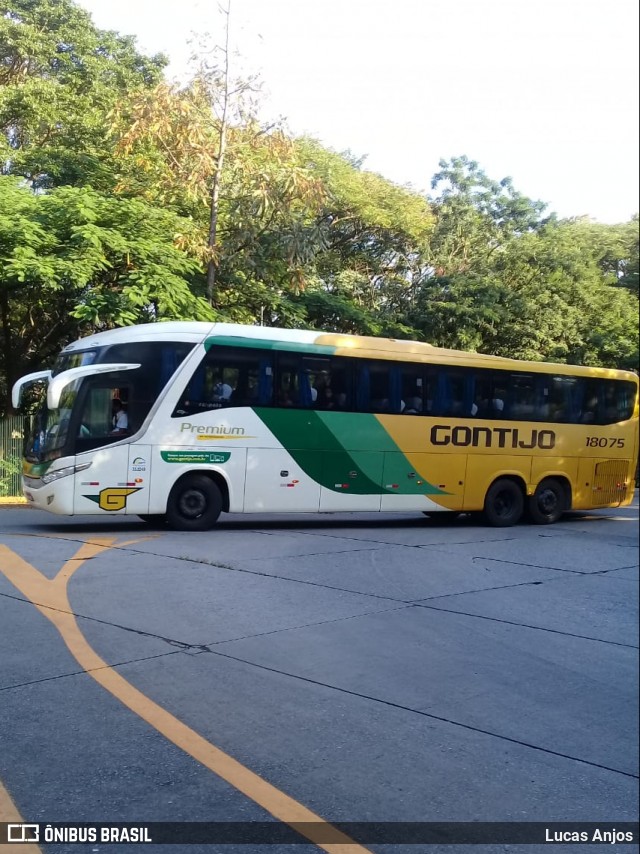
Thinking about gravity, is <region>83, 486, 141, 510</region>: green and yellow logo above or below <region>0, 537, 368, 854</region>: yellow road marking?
above

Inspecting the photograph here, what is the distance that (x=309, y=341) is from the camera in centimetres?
1254

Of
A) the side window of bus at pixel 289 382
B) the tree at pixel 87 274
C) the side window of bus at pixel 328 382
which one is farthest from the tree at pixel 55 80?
the side window of bus at pixel 328 382

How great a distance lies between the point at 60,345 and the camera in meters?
14.1

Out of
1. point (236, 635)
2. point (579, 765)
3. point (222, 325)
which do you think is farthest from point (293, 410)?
point (579, 765)

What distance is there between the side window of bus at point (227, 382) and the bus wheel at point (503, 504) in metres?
4.16

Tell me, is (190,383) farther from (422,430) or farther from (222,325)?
(422,430)

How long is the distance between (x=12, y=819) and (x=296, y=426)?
30.8 feet

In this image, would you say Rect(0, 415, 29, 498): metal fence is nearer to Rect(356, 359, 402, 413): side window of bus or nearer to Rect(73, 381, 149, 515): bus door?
Rect(73, 381, 149, 515): bus door

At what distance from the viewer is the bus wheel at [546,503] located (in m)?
13.4

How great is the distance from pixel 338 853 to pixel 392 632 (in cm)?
307

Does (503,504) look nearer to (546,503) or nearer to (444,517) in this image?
(546,503)

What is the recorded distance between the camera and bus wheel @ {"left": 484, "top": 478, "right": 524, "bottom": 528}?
13.6 m

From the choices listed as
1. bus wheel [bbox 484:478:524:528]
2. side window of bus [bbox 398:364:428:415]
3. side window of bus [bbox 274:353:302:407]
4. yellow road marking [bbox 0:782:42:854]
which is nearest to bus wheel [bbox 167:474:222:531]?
side window of bus [bbox 274:353:302:407]

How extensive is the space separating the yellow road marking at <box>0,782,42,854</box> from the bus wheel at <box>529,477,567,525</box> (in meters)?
11.1
